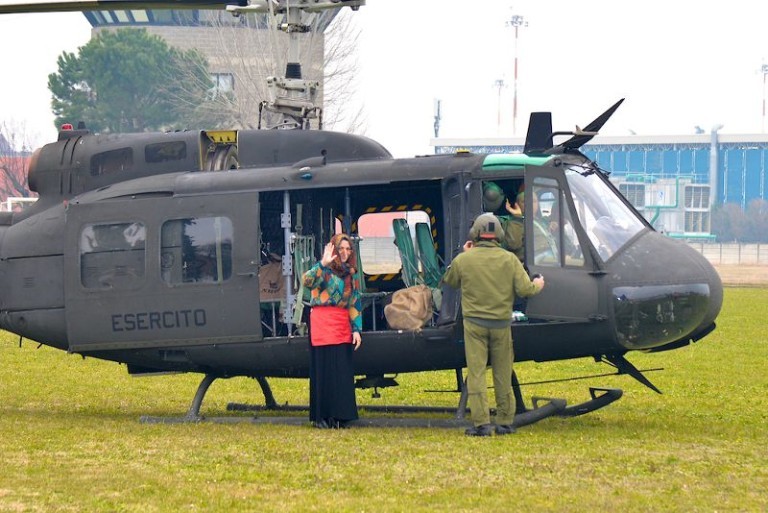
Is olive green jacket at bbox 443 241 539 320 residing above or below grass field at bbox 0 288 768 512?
above

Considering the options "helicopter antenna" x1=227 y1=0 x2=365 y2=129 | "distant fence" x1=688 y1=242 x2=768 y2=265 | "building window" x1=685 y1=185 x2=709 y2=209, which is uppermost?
"helicopter antenna" x1=227 y1=0 x2=365 y2=129

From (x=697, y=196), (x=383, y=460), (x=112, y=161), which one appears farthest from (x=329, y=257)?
(x=697, y=196)

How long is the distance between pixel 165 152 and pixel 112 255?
1374 mm

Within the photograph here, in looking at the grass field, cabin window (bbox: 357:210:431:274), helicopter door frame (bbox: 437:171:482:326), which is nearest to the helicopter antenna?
cabin window (bbox: 357:210:431:274)

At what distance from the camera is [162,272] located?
1305 cm

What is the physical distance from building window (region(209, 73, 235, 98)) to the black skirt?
50.1 meters

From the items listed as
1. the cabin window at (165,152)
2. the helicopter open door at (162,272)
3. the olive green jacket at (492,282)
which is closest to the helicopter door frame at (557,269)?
the olive green jacket at (492,282)

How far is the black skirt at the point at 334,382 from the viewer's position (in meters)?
12.4

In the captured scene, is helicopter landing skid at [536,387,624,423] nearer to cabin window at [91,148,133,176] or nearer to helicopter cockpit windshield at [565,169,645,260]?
helicopter cockpit windshield at [565,169,645,260]

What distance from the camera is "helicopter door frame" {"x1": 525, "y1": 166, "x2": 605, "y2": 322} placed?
1197 centimetres

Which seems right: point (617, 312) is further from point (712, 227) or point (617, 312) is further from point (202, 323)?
point (712, 227)

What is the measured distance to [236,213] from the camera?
12875 millimetres

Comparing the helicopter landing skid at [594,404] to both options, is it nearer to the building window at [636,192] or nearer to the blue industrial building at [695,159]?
the building window at [636,192]

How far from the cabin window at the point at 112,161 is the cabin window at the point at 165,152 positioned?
198mm
